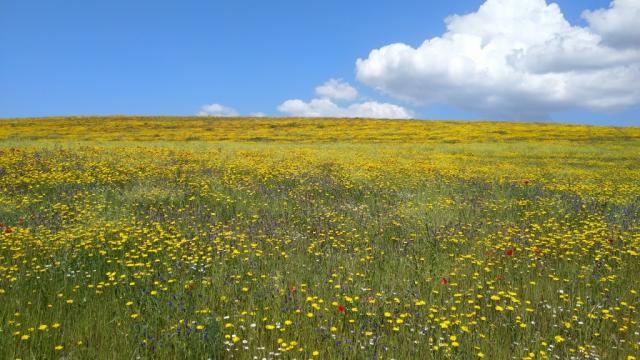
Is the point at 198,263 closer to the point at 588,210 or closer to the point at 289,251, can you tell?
the point at 289,251

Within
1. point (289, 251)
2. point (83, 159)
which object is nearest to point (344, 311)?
point (289, 251)

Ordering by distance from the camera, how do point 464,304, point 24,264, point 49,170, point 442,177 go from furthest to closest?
point 442,177, point 49,170, point 24,264, point 464,304

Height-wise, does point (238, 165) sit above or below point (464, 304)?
above

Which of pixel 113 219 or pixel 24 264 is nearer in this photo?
pixel 24 264

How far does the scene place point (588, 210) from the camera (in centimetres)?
1004

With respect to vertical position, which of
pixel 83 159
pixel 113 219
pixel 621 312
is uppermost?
pixel 83 159

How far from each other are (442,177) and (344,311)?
38.6 ft

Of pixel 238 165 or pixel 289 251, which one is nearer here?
pixel 289 251

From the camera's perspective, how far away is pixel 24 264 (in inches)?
227

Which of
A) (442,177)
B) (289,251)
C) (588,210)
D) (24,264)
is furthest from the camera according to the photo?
(442,177)

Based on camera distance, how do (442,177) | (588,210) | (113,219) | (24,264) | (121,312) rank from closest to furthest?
(121,312) < (24,264) < (113,219) < (588,210) < (442,177)

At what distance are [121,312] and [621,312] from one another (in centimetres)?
589

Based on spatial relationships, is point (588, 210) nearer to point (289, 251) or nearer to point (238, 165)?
point (289, 251)

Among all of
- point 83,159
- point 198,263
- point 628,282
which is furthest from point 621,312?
point 83,159
